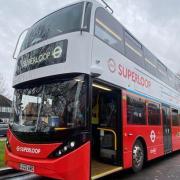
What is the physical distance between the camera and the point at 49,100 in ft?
21.1

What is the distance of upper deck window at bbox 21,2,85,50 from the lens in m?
6.82

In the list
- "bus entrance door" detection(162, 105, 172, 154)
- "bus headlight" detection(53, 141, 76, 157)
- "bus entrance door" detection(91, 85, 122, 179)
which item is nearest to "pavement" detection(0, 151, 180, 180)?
"bus entrance door" detection(91, 85, 122, 179)

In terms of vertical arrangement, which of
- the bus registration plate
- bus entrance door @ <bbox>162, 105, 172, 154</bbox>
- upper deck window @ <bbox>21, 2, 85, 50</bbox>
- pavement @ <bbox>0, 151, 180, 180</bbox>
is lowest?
pavement @ <bbox>0, 151, 180, 180</bbox>

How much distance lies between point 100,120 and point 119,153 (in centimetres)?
135

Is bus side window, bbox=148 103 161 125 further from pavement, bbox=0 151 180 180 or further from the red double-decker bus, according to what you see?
pavement, bbox=0 151 180 180

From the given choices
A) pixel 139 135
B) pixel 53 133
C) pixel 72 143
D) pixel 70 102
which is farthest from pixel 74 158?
pixel 139 135

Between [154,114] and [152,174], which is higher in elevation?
[154,114]

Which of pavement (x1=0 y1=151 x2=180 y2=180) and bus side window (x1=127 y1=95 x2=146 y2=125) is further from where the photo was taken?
bus side window (x1=127 y1=95 x2=146 y2=125)

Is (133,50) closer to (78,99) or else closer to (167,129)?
(78,99)

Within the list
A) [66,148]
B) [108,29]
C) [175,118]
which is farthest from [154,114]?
[66,148]

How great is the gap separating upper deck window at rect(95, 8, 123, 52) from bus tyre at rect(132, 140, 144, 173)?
9.70 ft

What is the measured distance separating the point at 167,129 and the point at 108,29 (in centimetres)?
597

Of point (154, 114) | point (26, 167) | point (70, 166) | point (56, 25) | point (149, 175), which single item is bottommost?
A: point (149, 175)

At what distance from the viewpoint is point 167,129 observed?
11914 millimetres
